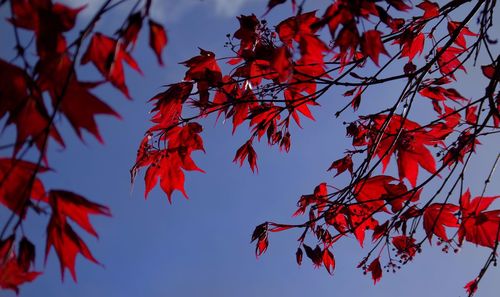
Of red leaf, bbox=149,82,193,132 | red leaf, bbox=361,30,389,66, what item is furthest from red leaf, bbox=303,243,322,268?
red leaf, bbox=361,30,389,66

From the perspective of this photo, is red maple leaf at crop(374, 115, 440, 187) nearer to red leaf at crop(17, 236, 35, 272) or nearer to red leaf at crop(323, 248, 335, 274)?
red leaf at crop(323, 248, 335, 274)

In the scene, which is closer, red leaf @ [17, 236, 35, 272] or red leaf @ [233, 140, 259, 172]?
red leaf @ [17, 236, 35, 272]

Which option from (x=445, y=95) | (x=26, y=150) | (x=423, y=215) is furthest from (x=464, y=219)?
(x=26, y=150)

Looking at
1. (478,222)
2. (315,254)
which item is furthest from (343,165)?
(478,222)

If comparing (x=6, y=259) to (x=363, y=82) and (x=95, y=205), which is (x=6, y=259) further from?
(x=363, y=82)

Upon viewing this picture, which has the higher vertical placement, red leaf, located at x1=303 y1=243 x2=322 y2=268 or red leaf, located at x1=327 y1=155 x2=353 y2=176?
red leaf, located at x1=327 y1=155 x2=353 y2=176

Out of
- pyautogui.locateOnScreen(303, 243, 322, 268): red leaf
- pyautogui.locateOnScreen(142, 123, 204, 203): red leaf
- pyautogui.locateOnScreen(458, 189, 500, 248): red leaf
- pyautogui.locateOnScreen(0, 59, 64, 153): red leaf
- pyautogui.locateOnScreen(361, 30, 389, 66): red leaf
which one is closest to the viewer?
pyautogui.locateOnScreen(0, 59, 64, 153): red leaf

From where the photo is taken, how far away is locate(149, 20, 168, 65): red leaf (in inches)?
37.1

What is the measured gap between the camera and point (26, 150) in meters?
0.91

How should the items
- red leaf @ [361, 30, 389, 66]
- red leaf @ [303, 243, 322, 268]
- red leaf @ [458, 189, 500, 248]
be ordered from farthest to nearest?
red leaf @ [303, 243, 322, 268] → red leaf @ [458, 189, 500, 248] → red leaf @ [361, 30, 389, 66]

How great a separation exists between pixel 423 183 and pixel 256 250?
83 cm

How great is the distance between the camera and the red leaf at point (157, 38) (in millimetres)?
941

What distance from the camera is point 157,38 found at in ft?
3.10

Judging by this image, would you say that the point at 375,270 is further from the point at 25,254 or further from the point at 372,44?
the point at 25,254
